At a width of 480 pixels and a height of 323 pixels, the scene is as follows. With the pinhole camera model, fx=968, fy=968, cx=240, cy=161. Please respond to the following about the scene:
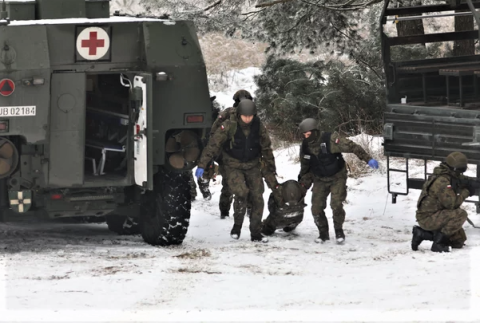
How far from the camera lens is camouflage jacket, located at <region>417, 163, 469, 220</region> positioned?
8.84 metres

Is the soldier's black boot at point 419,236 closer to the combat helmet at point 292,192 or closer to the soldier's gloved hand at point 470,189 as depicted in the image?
the soldier's gloved hand at point 470,189

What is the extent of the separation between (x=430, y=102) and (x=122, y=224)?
3.73 meters

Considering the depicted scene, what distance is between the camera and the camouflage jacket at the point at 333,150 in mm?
9602

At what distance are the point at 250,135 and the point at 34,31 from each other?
244 cm

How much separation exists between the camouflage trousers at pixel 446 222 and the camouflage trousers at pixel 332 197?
3.70 ft

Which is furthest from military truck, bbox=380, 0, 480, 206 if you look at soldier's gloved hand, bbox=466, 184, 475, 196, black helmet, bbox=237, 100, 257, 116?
black helmet, bbox=237, 100, 257, 116

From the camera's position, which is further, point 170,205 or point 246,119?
point 246,119

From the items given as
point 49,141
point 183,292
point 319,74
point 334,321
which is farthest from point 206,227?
point 319,74

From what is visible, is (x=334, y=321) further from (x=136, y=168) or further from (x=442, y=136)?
(x=442, y=136)

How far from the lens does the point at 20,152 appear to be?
29.1 feet

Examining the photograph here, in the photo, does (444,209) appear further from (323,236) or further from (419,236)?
(323,236)

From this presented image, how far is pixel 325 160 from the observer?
31.9 feet

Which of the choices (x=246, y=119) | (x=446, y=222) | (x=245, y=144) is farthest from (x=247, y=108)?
(x=446, y=222)

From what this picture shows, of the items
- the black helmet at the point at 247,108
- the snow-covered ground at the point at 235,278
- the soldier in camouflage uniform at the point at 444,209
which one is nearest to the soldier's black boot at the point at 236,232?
the snow-covered ground at the point at 235,278
